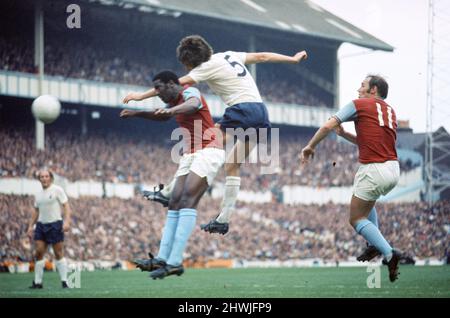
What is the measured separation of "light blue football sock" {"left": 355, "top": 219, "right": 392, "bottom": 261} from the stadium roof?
26.8 metres

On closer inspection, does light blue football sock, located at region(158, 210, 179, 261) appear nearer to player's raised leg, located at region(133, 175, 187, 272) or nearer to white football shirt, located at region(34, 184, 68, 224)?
player's raised leg, located at region(133, 175, 187, 272)

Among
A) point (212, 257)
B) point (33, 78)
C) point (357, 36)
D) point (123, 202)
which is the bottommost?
point (212, 257)

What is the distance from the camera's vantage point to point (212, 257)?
33.8 m

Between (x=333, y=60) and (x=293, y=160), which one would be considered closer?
(x=293, y=160)

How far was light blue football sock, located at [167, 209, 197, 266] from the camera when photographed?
9125 millimetres

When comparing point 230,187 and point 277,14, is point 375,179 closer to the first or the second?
point 230,187

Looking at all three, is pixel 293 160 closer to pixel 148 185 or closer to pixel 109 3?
pixel 148 185

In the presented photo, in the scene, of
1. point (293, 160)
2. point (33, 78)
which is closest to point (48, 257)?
point (33, 78)

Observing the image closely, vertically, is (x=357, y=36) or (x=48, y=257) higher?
(x=357, y=36)

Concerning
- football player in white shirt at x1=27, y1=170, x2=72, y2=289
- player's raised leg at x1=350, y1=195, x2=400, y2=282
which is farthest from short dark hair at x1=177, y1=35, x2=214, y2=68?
football player in white shirt at x1=27, y1=170, x2=72, y2=289

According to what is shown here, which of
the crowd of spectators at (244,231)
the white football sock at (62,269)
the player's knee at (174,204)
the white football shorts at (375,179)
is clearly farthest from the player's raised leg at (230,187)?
the crowd of spectators at (244,231)

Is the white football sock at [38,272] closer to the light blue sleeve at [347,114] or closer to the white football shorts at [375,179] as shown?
the white football shorts at [375,179]
